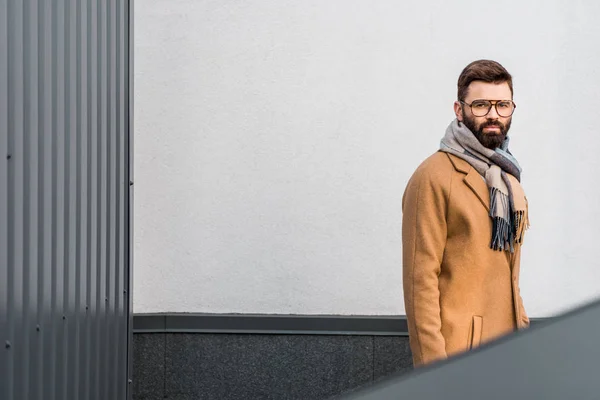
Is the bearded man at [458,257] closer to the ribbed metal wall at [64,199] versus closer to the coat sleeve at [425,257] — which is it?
the coat sleeve at [425,257]

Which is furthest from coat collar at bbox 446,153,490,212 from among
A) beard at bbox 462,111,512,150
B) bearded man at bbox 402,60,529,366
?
beard at bbox 462,111,512,150

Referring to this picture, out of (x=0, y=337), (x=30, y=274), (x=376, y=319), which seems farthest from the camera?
(x=376, y=319)

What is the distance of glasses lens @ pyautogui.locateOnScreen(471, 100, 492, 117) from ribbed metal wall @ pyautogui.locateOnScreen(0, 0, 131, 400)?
1.49 meters

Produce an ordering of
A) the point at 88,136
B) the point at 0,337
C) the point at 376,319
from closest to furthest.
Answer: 1. the point at 0,337
2. the point at 88,136
3. the point at 376,319

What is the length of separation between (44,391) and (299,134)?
8.17ft

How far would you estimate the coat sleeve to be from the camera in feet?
11.7

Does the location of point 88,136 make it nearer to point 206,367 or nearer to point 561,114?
point 206,367

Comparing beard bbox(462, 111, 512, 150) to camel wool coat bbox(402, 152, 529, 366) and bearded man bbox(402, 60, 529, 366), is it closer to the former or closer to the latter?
bearded man bbox(402, 60, 529, 366)

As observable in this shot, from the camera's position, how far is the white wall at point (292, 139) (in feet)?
18.9

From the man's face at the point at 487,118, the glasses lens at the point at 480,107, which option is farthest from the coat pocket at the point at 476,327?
the glasses lens at the point at 480,107

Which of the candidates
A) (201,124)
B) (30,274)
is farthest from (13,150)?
(201,124)

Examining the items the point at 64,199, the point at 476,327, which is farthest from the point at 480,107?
the point at 64,199

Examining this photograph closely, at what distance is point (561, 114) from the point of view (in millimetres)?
5832

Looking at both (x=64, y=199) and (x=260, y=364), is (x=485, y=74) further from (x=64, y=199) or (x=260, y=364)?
(x=260, y=364)
